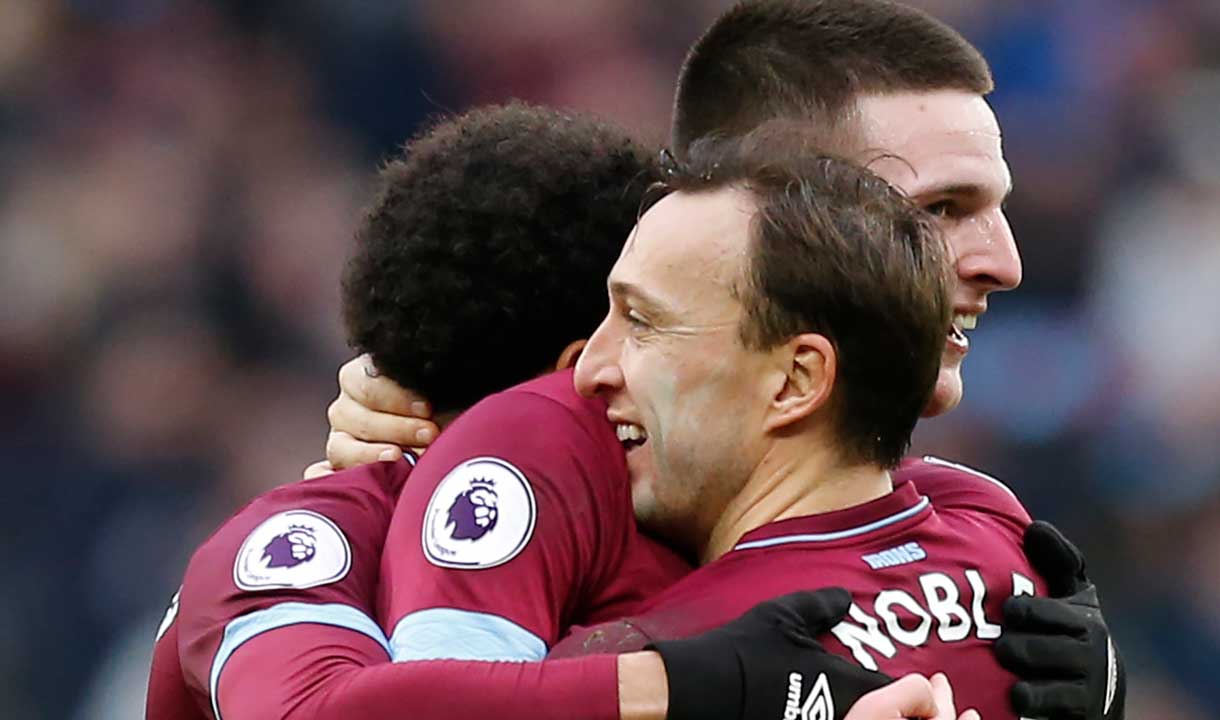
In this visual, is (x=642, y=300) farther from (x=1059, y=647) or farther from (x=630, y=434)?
(x=1059, y=647)

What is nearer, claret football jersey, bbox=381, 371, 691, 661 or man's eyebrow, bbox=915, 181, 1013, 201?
claret football jersey, bbox=381, 371, 691, 661

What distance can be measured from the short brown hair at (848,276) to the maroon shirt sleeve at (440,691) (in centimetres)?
43

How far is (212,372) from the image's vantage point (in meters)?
5.26

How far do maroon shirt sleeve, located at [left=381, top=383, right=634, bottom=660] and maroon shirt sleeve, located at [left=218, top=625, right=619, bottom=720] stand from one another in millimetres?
55

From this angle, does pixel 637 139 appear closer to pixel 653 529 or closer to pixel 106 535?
pixel 653 529

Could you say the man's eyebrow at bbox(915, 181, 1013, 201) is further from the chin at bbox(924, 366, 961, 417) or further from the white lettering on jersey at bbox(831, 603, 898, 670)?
the white lettering on jersey at bbox(831, 603, 898, 670)

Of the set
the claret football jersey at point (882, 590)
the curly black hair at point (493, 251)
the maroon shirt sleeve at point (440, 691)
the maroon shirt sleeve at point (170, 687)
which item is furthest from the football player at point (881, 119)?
the maroon shirt sleeve at point (440, 691)

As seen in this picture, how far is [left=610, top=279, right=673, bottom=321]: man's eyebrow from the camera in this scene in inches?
82.7

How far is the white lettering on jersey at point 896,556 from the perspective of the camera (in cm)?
207

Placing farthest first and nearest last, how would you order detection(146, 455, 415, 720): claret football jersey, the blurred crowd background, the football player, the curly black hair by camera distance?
the blurred crowd background → the football player → the curly black hair → detection(146, 455, 415, 720): claret football jersey

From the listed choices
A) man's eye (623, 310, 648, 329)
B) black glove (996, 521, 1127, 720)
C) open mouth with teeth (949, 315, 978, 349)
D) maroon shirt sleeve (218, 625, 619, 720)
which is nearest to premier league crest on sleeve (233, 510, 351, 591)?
maroon shirt sleeve (218, 625, 619, 720)

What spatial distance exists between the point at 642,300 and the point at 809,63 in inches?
29.6

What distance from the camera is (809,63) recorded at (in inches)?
107

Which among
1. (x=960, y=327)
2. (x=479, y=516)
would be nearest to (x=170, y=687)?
(x=479, y=516)
